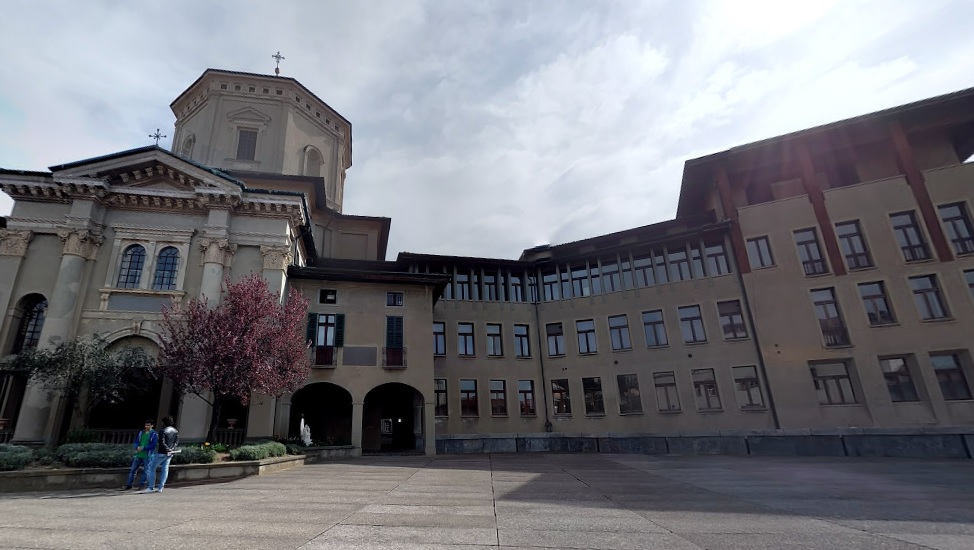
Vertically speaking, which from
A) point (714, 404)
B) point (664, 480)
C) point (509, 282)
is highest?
point (509, 282)

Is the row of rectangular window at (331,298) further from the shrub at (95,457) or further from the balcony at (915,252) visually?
the balcony at (915,252)

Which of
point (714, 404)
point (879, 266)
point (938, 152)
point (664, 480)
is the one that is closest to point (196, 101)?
point (664, 480)

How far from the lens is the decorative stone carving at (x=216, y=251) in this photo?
21.2 m

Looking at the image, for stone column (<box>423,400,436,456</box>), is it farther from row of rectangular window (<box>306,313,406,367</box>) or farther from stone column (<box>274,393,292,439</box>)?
stone column (<box>274,393,292,439</box>)

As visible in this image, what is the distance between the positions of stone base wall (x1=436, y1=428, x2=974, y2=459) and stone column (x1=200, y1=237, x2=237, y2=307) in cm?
1439

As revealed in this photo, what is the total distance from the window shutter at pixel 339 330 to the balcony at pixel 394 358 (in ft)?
7.47

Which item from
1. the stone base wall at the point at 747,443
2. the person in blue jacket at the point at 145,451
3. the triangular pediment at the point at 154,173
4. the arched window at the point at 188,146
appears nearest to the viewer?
the person in blue jacket at the point at 145,451

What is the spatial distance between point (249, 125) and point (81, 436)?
21.8m

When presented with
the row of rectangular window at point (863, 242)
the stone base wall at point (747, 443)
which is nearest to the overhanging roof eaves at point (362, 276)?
the stone base wall at point (747, 443)

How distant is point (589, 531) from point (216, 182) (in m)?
23.1

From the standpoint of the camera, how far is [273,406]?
20.0 meters

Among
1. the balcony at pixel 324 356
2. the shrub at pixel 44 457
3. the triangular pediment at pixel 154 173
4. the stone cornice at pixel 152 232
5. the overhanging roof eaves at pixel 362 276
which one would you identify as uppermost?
the triangular pediment at pixel 154 173

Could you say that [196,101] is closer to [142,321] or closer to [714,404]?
[142,321]

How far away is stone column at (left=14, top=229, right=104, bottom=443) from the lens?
1769cm
